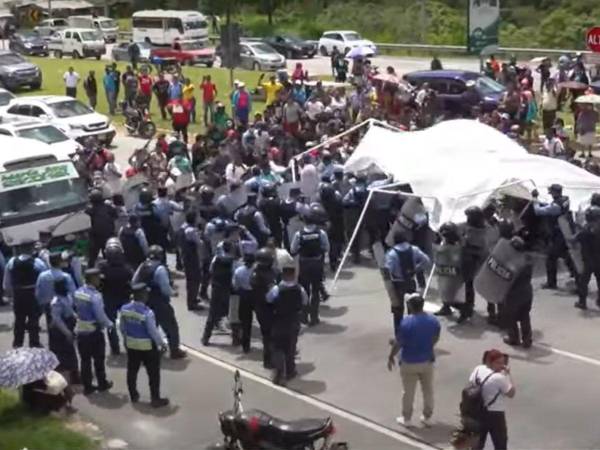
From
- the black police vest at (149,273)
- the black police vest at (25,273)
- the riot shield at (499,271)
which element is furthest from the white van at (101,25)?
the black police vest at (149,273)

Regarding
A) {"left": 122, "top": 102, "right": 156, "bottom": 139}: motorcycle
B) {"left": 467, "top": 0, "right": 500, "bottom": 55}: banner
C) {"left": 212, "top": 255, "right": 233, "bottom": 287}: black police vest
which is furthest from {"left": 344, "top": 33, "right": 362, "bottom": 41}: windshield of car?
{"left": 212, "top": 255, "right": 233, "bottom": 287}: black police vest

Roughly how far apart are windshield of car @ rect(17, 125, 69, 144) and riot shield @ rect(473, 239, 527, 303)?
13599 millimetres

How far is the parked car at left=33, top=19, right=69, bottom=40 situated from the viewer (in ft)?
194

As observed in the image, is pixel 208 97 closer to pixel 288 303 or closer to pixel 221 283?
pixel 221 283

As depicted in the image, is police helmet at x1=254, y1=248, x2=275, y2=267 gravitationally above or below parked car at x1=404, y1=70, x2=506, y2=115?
above

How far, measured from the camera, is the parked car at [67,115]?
29.9 m

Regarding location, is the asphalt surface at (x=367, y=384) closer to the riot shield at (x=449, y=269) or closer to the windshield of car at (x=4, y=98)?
the riot shield at (x=449, y=269)

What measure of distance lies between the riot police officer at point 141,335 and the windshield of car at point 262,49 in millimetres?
34379

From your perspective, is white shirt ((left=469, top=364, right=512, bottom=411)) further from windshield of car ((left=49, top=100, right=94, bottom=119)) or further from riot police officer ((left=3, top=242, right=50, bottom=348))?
windshield of car ((left=49, top=100, right=94, bottom=119))

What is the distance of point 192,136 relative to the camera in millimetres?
31109

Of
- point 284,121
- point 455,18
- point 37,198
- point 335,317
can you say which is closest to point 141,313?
point 335,317

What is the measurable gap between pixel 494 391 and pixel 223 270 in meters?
5.36

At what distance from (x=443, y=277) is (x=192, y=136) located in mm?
16124

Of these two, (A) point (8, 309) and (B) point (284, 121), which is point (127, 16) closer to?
(B) point (284, 121)
